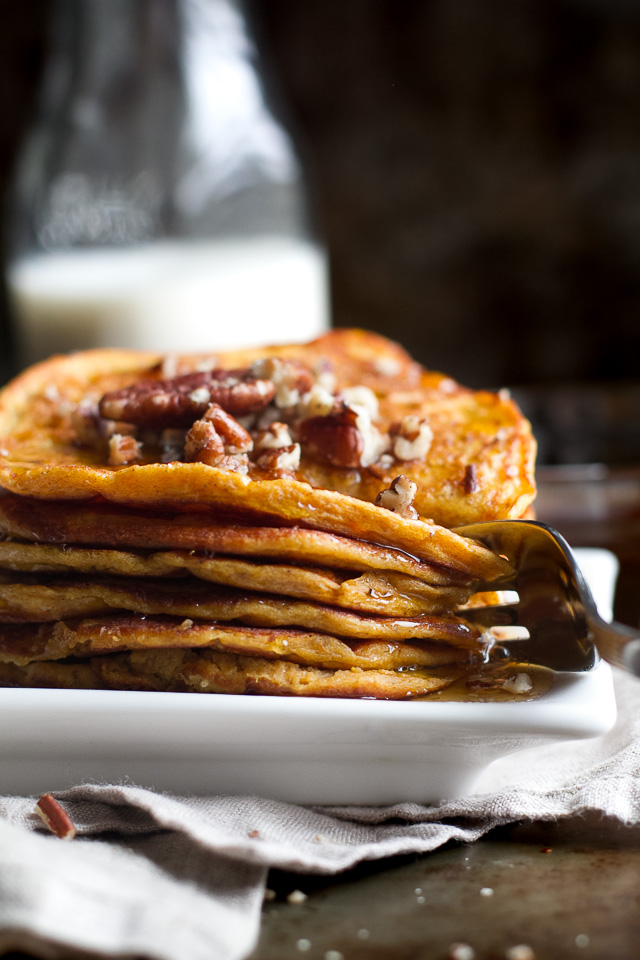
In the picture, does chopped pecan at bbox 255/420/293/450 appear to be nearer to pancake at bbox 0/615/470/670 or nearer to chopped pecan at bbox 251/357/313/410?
chopped pecan at bbox 251/357/313/410

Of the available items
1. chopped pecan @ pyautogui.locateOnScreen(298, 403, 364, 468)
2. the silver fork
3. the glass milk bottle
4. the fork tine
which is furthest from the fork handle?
the glass milk bottle

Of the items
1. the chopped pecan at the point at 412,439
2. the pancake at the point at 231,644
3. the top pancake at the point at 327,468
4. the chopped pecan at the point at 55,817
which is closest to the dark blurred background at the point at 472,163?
the top pancake at the point at 327,468

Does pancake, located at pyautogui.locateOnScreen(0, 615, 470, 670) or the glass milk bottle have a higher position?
the glass milk bottle

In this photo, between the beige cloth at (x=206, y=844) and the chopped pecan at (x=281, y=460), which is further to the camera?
the chopped pecan at (x=281, y=460)

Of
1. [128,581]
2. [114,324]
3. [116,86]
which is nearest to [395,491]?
[128,581]

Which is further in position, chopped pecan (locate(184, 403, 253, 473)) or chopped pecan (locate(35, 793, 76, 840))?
chopped pecan (locate(184, 403, 253, 473))

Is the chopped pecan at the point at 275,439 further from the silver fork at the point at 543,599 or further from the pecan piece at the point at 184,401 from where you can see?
the silver fork at the point at 543,599
